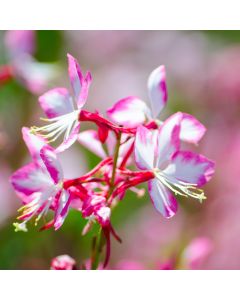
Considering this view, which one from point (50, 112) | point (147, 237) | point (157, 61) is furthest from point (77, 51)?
point (50, 112)

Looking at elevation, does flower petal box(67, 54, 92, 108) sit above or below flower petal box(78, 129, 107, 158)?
above

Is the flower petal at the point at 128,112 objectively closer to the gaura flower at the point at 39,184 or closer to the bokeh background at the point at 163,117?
the gaura flower at the point at 39,184

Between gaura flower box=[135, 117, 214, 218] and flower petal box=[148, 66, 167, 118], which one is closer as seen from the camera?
gaura flower box=[135, 117, 214, 218]

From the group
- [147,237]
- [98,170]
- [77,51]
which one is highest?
[98,170]

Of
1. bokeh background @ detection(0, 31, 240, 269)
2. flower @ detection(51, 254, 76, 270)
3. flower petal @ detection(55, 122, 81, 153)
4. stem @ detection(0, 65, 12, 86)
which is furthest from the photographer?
bokeh background @ detection(0, 31, 240, 269)

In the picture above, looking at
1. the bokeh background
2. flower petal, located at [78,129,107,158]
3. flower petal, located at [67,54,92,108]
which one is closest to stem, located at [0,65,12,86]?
the bokeh background

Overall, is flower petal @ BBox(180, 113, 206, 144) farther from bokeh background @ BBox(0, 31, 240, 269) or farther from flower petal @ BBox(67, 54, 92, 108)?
bokeh background @ BBox(0, 31, 240, 269)

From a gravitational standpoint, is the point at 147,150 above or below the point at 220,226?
above

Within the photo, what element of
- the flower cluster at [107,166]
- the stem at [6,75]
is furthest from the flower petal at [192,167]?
the stem at [6,75]
